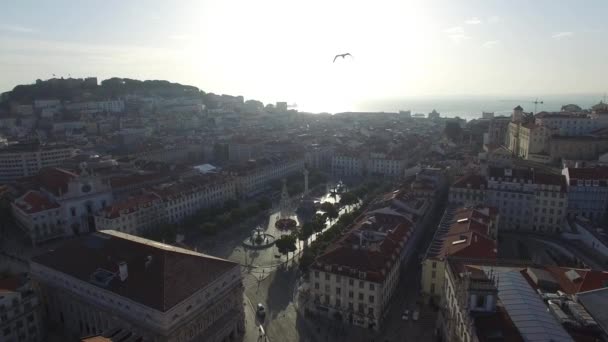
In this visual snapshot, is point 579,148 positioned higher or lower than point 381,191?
higher

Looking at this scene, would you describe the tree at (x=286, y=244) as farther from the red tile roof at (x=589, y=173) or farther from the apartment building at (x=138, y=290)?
the red tile roof at (x=589, y=173)

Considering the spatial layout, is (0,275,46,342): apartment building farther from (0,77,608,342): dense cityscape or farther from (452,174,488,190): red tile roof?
(452,174,488,190): red tile roof

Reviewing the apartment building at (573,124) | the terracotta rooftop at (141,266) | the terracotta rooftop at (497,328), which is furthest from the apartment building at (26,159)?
the apartment building at (573,124)

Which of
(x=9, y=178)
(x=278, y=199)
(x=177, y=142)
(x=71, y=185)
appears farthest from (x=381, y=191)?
(x=9, y=178)

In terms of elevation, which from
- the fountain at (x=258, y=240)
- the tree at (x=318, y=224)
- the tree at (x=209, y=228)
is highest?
the tree at (x=318, y=224)

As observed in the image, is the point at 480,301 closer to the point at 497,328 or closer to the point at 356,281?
the point at 497,328

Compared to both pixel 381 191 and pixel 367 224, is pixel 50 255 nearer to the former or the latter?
pixel 367 224

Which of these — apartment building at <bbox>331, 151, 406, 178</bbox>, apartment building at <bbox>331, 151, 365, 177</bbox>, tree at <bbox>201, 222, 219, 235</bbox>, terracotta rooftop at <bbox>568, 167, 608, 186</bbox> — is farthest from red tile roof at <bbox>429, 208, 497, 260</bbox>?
apartment building at <bbox>331, 151, 365, 177</bbox>
